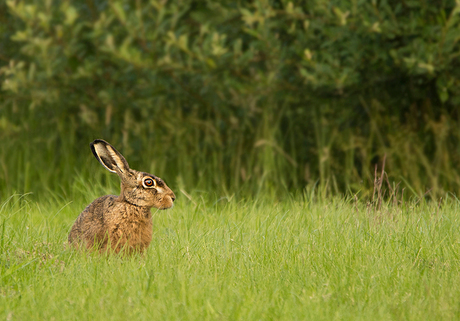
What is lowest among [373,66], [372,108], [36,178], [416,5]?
[36,178]

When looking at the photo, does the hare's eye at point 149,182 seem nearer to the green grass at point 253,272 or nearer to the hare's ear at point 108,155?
the hare's ear at point 108,155

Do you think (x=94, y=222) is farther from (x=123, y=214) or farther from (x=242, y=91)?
(x=242, y=91)

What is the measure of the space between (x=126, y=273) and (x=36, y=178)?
457 cm

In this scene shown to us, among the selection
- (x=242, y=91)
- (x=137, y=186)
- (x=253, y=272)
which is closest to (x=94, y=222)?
(x=137, y=186)

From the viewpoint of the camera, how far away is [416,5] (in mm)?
7297

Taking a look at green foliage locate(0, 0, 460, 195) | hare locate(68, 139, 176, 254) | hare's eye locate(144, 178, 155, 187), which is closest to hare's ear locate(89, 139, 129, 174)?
hare locate(68, 139, 176, 254)

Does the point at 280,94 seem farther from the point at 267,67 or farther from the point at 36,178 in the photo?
the point at 36,178

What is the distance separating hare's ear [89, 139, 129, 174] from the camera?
16.3 feet

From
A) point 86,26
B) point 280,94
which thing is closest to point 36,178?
point 86,26

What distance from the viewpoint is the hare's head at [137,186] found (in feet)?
16.1

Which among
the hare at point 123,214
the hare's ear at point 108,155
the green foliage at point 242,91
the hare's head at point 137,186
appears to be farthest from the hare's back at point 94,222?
the green foliage at point 242,91

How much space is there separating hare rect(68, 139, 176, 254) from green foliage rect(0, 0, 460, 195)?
2302mm

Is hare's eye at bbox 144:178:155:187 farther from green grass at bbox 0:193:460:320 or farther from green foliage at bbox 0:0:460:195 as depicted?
green foliage at bbox 0:0:460:195

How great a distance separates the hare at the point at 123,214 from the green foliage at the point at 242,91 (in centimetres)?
230
